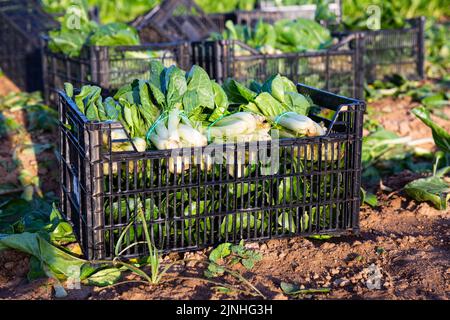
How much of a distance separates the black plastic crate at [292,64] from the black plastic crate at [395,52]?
0.83 m

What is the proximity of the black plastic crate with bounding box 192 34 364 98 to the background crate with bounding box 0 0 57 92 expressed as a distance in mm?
2070

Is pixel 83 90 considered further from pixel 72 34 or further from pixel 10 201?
pixel 72 34

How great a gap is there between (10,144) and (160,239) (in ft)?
9.54

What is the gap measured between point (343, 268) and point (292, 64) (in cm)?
271

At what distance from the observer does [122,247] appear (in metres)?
3.24

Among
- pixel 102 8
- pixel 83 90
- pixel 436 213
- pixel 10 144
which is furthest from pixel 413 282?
pixel 102 8

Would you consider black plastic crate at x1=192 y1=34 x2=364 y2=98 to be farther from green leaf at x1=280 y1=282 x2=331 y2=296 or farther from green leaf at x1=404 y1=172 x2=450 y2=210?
green leaf at x1=280 y1=282 x2=331 y2=296

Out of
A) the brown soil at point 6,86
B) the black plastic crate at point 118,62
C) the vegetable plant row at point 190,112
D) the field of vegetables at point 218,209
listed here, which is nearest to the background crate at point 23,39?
the brown soil at point 6,86

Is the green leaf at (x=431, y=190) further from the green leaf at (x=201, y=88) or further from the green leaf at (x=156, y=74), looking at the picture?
the green leaf at (x=156, y=74)

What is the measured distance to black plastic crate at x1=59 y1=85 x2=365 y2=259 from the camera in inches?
123

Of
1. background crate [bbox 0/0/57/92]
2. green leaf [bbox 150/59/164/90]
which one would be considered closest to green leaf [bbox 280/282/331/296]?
green leaf [bbox 150/59/164/90]

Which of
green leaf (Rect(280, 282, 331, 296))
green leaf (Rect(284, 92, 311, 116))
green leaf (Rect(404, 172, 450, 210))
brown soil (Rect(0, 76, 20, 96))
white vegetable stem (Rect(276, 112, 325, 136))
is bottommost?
green leaf (Rect(280, 282, 331, 296))

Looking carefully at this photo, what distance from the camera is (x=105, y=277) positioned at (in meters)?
3.11

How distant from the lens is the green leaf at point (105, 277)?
3.07 meters
